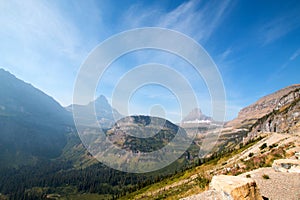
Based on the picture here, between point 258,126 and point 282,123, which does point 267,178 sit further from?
point 258,126

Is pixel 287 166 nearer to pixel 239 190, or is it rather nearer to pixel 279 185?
pixel 279 185

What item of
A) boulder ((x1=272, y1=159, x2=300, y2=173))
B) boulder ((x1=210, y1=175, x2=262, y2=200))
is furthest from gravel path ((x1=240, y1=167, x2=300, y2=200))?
boulder ((x1=210, y1=175, x2=262, y2=200))

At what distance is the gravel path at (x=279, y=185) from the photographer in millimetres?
12775

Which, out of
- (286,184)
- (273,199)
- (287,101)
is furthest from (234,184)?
Answer: (287,101)

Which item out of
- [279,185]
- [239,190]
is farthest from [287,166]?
[239,190]

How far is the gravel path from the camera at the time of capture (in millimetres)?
12775

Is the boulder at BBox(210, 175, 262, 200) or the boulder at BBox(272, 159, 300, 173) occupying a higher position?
the boulder at BBox(272, 159, 300, 173)

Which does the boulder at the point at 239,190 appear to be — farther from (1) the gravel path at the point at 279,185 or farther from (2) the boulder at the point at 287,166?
(2) the boulder at the point at 287,166

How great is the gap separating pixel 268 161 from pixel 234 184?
15.7m

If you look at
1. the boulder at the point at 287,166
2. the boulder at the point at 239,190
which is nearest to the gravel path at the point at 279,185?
the boulder at the point at 287,166

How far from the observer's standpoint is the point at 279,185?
1423cm

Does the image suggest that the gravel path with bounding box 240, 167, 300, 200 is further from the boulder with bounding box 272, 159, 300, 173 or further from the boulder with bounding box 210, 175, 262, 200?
the boulder with bounding box 210, 175, 262, 200

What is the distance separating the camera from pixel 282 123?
135375 millimetres

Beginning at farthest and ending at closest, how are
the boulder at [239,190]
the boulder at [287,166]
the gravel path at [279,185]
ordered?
1. the boulder at [287,166]
2. the gravel path at [279,185]
3. the boulder at [239,190]
